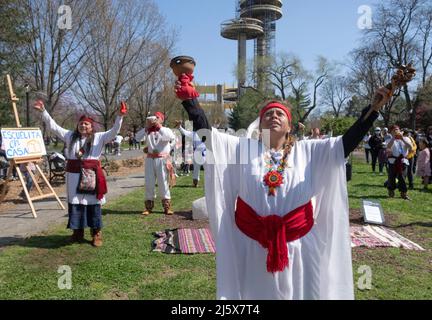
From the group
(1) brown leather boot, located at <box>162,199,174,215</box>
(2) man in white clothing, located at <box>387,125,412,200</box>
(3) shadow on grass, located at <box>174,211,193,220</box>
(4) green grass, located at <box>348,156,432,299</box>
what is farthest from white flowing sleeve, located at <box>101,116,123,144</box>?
(2) man in white clothing, located at <box>387,125,412,200</box>

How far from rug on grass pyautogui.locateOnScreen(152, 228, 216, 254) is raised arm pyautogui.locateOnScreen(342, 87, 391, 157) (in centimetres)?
354

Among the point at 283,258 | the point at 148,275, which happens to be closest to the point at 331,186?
the point at 283,258

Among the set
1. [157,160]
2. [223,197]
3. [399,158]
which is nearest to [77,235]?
[157,160]

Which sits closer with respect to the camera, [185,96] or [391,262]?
[185,96]

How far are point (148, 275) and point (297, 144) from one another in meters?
2.82

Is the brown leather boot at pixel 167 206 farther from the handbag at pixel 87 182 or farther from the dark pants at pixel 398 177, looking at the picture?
the dark pants at pixel 398 177

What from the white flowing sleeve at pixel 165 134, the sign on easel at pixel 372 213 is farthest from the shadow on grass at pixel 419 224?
the white flowing sleeve at pixel 165 134

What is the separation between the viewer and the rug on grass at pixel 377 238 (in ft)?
19.6

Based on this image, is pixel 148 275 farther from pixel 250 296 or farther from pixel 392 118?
pixel 392 118

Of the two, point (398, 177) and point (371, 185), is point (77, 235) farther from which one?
point (371, 185)

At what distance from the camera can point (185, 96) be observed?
2646 millimetres

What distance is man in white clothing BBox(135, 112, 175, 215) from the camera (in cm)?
812

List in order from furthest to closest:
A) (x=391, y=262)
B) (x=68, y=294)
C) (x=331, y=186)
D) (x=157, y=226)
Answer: (x=157, y=226) < (x=391, y=262) < (x=68, y=294) < (x=331, y=186)

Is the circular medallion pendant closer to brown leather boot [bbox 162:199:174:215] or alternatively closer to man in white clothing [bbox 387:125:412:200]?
brown leather boot [bbox 162:199:174:215]
